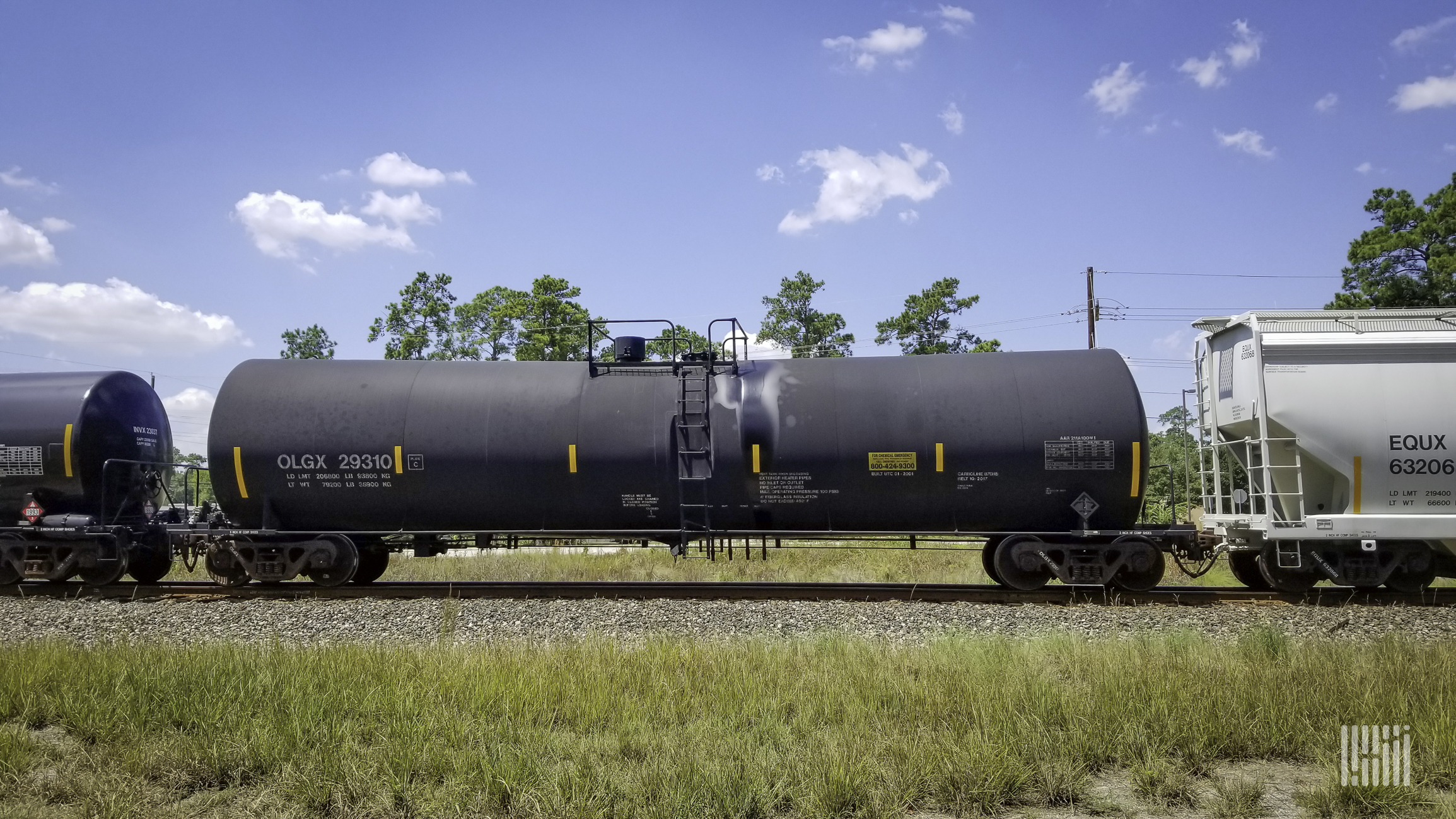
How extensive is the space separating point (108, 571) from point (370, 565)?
403cm

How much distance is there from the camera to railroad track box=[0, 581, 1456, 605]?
11023 mm

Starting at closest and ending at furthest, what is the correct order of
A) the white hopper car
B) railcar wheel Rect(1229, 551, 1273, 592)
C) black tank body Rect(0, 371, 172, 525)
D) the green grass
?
the green grass < the white hopper car < railcar wheel Rect(1229, 551, 1273, 592) < black tank body Rect(0, 371, 172, 525)

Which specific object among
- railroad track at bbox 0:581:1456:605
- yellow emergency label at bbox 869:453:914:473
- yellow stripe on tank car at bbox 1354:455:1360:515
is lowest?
railroad track at bbox 0:581:1456:605

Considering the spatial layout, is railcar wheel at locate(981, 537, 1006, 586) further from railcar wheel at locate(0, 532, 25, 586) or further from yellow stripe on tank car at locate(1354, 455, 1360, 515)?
railcar wheel at locate(0, 532, 25, 586)

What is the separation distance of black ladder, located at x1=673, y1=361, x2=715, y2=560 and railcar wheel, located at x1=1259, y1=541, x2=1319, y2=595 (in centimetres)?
790

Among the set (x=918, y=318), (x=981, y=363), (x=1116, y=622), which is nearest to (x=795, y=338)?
(x=918, y=318)

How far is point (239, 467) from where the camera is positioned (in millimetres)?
12008

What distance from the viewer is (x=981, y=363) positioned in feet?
38.7

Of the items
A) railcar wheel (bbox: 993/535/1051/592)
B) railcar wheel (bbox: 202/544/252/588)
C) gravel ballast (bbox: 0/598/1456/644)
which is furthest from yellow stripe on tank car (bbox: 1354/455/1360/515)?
railcar wheel (bbox: 202/544/252/588)

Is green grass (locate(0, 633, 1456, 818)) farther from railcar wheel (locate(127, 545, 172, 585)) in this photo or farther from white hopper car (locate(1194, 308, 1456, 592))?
railcar wheel (locate(127, 545, 172, 585))

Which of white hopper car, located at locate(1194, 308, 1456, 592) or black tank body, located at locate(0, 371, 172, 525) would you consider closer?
white hopper car, located at locate(1194, 308, 1456, 592)

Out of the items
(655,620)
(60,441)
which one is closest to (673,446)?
(655,620)

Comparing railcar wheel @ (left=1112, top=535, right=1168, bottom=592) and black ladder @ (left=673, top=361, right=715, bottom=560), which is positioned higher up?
black ladder @ (left=673, top=361, right=715, bottom=560)

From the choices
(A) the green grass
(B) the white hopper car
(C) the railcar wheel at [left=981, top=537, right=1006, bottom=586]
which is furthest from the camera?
(C) the railcar wheel at [left=981, top=537, right=1006, bottom=586]
